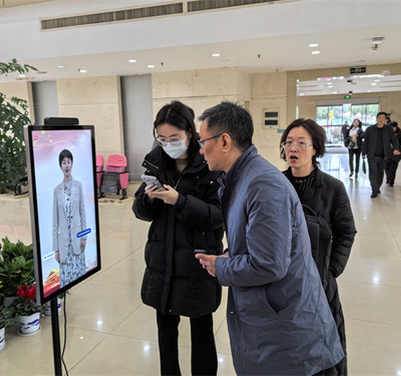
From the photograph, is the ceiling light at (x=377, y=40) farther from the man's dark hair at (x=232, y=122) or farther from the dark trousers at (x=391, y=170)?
the man's dark hair at (x=232, y=122)

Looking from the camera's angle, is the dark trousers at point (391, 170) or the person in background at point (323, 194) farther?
the dark trousers at point (391, 170)

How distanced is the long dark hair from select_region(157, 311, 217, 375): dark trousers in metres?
0.77

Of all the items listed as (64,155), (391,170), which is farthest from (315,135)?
(391,170)

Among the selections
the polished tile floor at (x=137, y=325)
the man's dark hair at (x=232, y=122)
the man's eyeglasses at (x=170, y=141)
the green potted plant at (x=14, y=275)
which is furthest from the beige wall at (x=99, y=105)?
the man's dark hair at (x=232, y=122)

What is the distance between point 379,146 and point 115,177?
20.2 ft

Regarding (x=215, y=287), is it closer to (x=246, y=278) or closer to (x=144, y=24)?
(x=246, y=278)

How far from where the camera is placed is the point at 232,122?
4.56 feet

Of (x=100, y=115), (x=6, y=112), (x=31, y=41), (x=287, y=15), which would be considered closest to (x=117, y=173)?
(x=100, y=115)

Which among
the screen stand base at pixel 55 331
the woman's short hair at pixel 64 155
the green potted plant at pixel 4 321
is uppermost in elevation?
the woman's short hair at pixel 64 155

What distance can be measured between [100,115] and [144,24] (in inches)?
178

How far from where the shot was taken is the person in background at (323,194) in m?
1.95

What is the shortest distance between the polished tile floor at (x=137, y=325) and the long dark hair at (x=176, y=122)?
57.9 inches

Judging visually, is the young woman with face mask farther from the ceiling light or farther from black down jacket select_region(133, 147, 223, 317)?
the ceiling light

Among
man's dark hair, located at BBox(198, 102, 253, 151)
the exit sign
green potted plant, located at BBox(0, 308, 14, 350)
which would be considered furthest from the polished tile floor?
the exit sign
